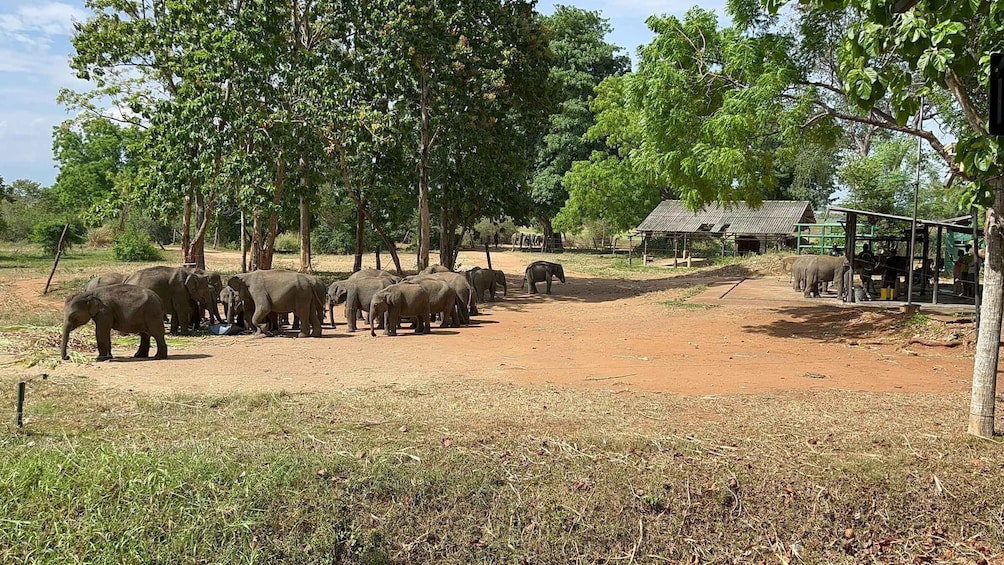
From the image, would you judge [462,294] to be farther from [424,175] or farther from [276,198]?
[424,175]

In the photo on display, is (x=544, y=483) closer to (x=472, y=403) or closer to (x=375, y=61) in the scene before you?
(x=472, y=403)

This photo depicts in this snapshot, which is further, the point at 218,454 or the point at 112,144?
the point at 112,144

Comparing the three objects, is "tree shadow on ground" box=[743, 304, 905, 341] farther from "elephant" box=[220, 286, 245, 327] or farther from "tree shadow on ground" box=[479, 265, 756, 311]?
"elephant" box=[220, 286, 245, 327]

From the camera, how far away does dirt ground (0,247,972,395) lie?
10.3 m

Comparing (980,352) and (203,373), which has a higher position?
(980,352)

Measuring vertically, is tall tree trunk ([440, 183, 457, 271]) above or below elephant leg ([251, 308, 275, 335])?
above

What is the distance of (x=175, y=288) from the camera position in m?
14.9

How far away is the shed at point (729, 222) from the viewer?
42.7 m

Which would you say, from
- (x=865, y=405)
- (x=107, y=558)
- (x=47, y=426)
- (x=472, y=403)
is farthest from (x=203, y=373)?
(x=865, y=405)

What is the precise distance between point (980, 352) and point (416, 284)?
35.1ft

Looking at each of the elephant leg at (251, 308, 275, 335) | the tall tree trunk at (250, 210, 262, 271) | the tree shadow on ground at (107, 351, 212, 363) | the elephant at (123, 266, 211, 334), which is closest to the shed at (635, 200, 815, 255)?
the tall tree trunk at (250, 210, 262, 271)

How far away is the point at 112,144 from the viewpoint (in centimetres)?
5850

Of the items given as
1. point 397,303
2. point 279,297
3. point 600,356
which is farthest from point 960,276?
point 279,297

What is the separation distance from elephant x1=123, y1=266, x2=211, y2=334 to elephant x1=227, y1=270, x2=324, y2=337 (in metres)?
0.75
